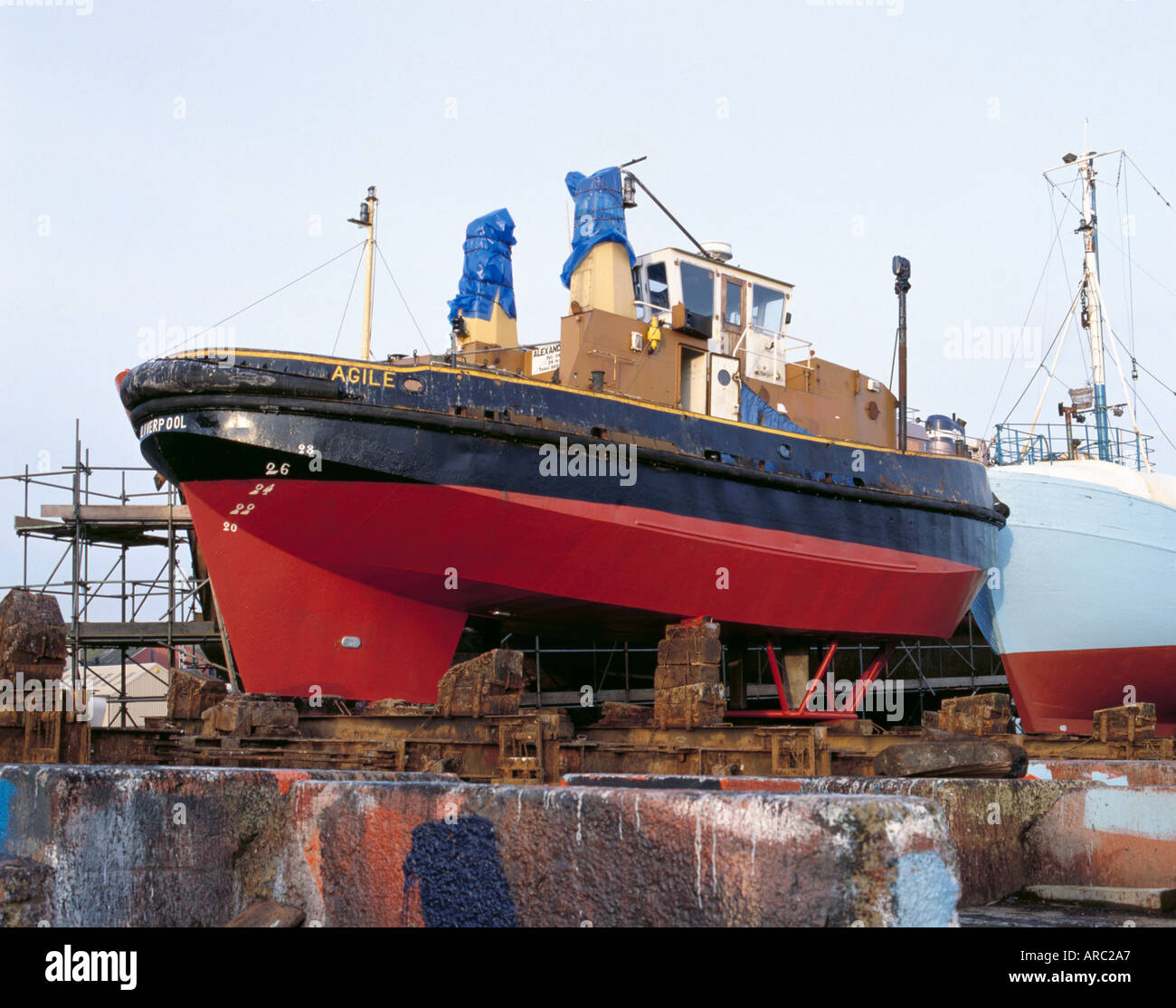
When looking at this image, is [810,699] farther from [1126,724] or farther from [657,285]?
[657,285]

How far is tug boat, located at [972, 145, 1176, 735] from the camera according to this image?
60.3 ft

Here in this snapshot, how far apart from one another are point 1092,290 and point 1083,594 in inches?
285

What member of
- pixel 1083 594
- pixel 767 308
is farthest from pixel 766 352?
pixel 1083 594

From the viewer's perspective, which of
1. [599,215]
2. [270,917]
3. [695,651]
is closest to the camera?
[270,917]

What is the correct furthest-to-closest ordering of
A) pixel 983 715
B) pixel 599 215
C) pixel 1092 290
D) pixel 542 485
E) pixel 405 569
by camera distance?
pixel 1092 290, pixel 599 215, pixel 542 485, pixel 405 569, pixel 983 715

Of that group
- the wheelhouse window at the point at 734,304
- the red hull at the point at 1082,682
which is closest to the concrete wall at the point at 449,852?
the wheelhouse window at the point at 734,304

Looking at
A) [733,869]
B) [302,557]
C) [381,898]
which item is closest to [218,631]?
[302,557]

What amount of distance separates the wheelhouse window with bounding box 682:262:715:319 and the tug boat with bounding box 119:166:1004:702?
1.7 inches

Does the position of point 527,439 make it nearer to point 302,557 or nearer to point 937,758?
point 302,557

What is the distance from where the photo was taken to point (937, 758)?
5.67 meters

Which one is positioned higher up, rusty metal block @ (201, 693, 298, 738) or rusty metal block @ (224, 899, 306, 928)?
rusty metal block @ (201, 693, 298, 738)

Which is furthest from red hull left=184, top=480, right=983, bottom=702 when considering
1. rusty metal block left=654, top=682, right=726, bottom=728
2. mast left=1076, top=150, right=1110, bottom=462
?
mast left=1076, top=150, right=1110, bottom=462

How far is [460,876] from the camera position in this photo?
3.08m

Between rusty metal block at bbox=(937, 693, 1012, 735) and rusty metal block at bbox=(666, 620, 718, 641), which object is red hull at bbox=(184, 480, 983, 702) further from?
rusty metal block at bbox=(937, 693, 1012, 735)
